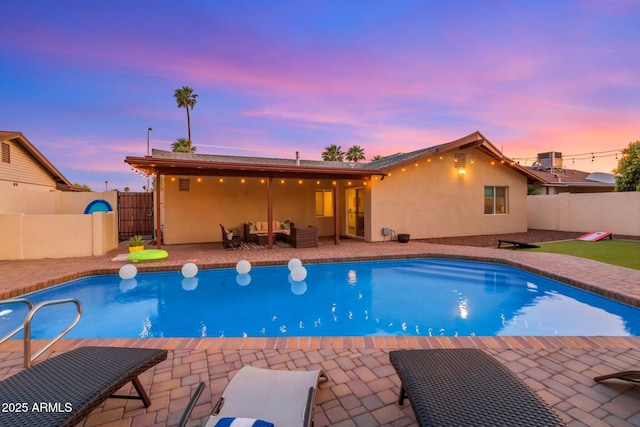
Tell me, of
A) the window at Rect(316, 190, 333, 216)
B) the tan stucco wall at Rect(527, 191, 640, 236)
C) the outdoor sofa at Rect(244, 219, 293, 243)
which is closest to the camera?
the outdoor sofa at Rect(244, 219, 293, 243)

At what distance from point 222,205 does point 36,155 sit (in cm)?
911

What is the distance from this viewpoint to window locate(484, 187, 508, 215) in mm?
14977

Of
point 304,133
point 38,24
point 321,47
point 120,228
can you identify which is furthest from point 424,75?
point 120,228

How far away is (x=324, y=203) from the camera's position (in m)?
15.0

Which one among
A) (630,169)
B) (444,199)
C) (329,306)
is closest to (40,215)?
(329,306)

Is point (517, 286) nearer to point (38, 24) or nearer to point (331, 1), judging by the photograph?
point (331, 1)

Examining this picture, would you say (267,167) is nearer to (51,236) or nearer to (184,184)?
(184,184)

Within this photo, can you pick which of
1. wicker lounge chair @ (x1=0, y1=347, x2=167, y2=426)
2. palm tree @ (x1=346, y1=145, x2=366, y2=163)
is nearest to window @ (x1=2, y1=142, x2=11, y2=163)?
wicker lounge chair @ (x1=0, y1=347, x2=167, y2=426)

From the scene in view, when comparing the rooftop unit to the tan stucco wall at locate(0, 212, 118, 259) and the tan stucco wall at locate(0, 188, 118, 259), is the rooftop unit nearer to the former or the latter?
the tan stucco wall at locate(0, 188, 118, 259)

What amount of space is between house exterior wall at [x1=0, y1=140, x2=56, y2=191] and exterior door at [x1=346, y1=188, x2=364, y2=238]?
13836mm

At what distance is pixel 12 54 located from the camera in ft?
37.2

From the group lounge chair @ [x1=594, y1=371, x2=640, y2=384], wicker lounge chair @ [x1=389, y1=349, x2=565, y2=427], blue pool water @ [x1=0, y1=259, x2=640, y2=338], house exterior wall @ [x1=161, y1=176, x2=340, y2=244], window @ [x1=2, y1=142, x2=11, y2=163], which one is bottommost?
blue pool water @ [x1=0, y1=259, x2=640, y2=338]

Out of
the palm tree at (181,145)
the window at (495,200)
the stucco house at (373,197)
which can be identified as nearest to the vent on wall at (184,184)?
the stucco house at (373,197)

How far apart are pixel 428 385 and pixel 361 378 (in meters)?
1.02
